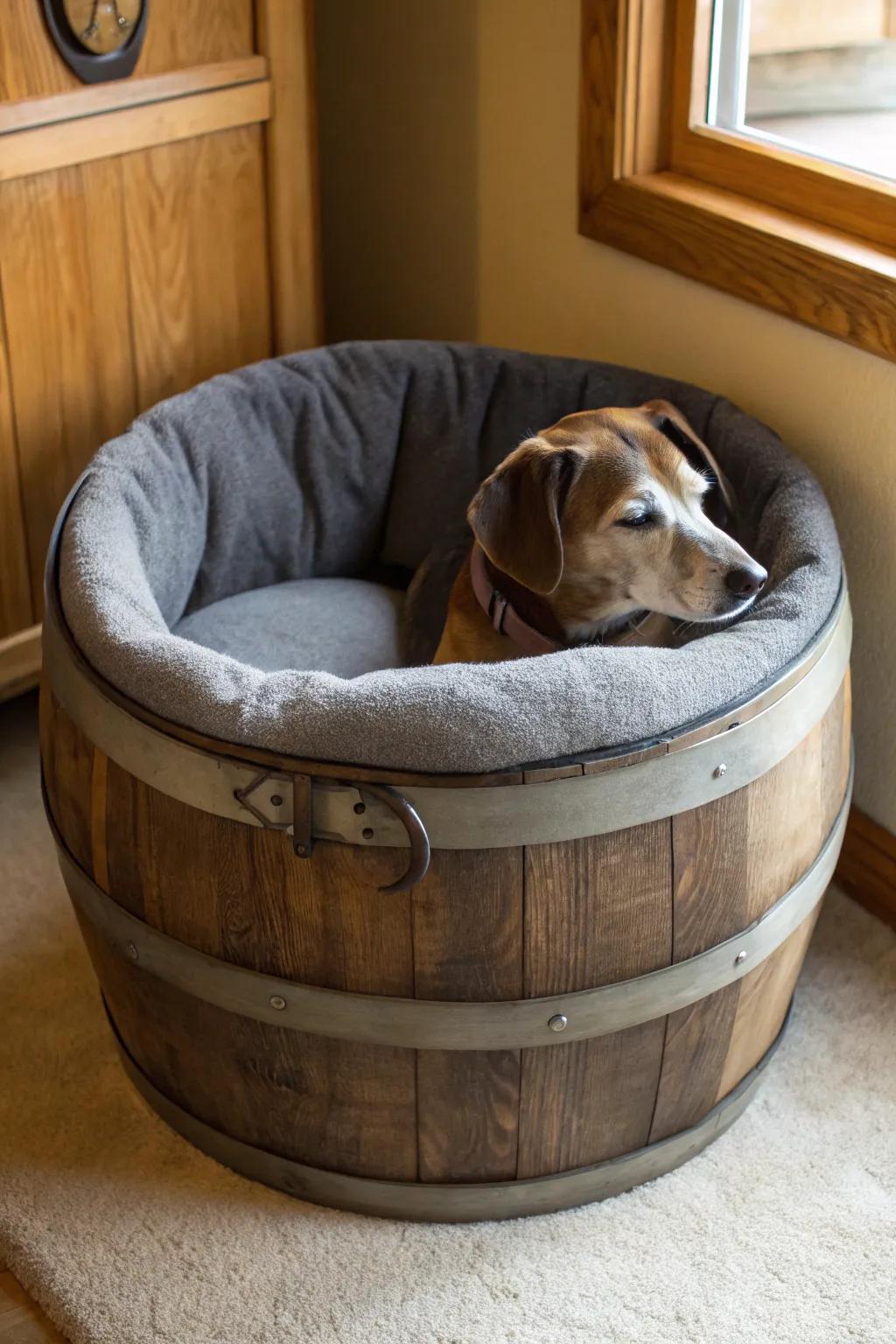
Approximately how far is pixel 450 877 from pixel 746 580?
53 centimetres

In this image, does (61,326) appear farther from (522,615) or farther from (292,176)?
(522,615)

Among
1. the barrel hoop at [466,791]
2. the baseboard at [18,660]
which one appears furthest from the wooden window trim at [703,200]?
the baseboard at [18,660]

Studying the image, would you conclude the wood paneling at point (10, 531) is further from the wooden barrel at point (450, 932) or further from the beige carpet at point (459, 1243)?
the beige carpet at point (459, 1243)

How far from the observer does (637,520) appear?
1.63m

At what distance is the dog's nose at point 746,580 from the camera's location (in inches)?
62.3

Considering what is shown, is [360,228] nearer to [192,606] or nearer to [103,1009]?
[192,606]

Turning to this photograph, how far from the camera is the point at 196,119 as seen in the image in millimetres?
2088

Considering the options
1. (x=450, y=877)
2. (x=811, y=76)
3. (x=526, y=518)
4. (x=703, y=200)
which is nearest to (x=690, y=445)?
(x=526, y=518)

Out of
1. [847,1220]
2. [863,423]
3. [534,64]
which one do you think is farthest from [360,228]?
[847,1220]

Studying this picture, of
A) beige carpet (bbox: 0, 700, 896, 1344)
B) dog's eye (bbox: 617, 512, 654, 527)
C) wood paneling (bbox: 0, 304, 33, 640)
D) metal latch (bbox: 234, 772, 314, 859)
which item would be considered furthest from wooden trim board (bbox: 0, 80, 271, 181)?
beige carpet (bbox: 0, 700, 896, 1344)

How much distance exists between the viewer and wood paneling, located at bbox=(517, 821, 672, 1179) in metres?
1.31

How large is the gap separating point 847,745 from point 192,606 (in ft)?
3.29

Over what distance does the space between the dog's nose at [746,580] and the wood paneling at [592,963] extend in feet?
1.23

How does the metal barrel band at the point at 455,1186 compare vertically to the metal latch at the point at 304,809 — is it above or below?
below
